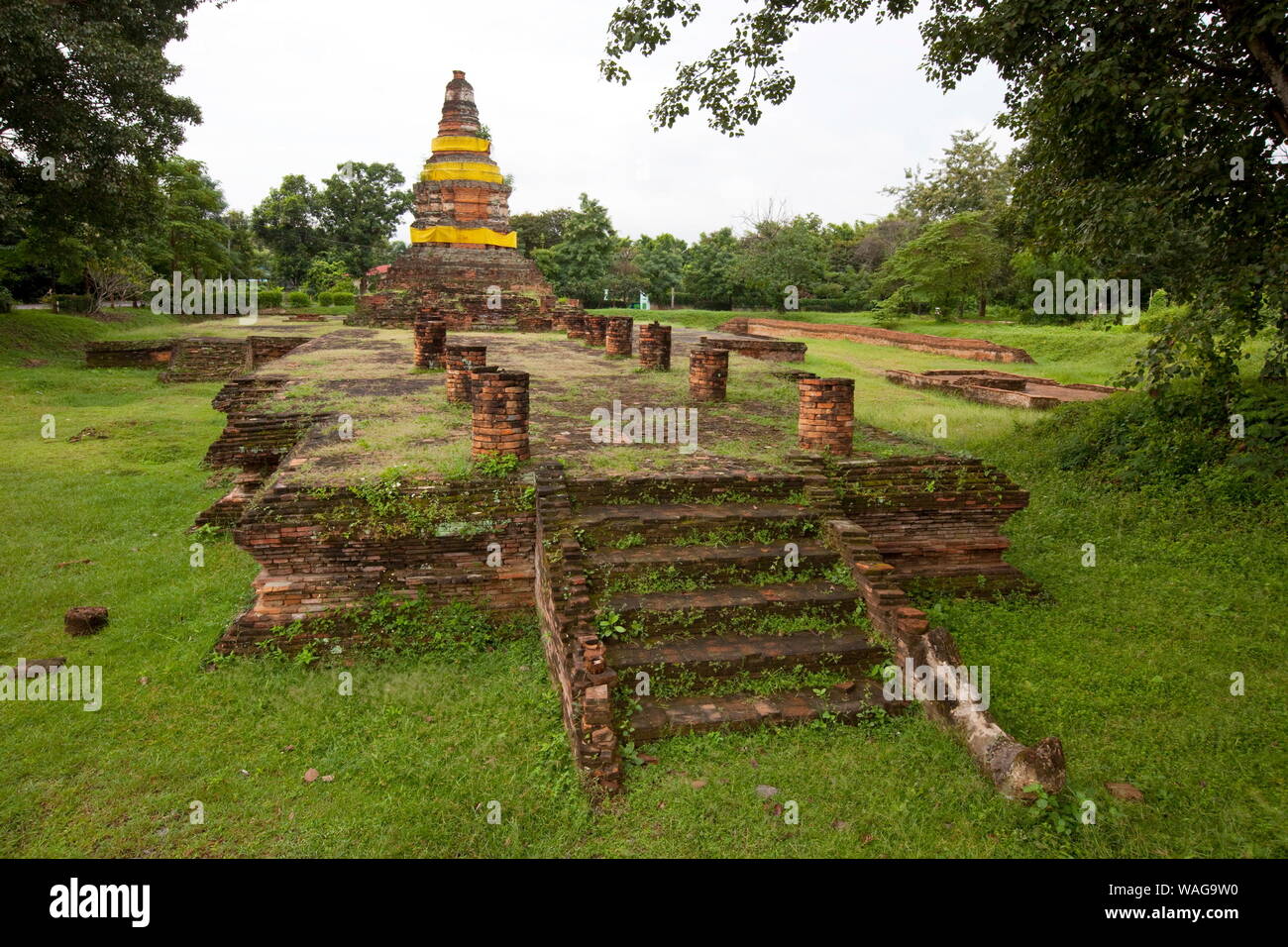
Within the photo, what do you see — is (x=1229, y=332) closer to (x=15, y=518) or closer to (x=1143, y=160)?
(x=1143, y=160)

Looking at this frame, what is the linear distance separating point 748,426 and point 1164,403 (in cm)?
574

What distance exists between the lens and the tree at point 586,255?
3712cm

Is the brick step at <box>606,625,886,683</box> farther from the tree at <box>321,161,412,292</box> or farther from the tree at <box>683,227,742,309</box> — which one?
the tree at <box>321,161,412,292</box>

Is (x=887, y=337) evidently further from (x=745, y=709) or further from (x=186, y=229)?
(x=186, y=229)

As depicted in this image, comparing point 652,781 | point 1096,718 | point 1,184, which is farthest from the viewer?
point 1,184

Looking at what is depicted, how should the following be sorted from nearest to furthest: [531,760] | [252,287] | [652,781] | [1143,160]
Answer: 1. [652,781]
2. [531,760]
3. [1143,160]
4. [252,287]

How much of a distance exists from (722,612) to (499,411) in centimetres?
257

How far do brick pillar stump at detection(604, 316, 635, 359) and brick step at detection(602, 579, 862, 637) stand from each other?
9.39 m

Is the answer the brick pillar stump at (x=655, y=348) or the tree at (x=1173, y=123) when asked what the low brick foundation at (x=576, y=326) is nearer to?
the brick pillar stump at (x=655, y=348)

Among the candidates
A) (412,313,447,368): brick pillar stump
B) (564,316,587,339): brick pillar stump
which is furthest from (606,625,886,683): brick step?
(564,316,587,339): brick pillar stump

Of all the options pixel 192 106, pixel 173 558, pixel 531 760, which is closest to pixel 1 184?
pixel 192 106

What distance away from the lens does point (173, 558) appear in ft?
24.1

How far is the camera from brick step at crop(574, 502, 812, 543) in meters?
5.39

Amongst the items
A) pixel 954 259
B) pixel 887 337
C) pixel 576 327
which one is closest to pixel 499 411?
pixel 576 327
